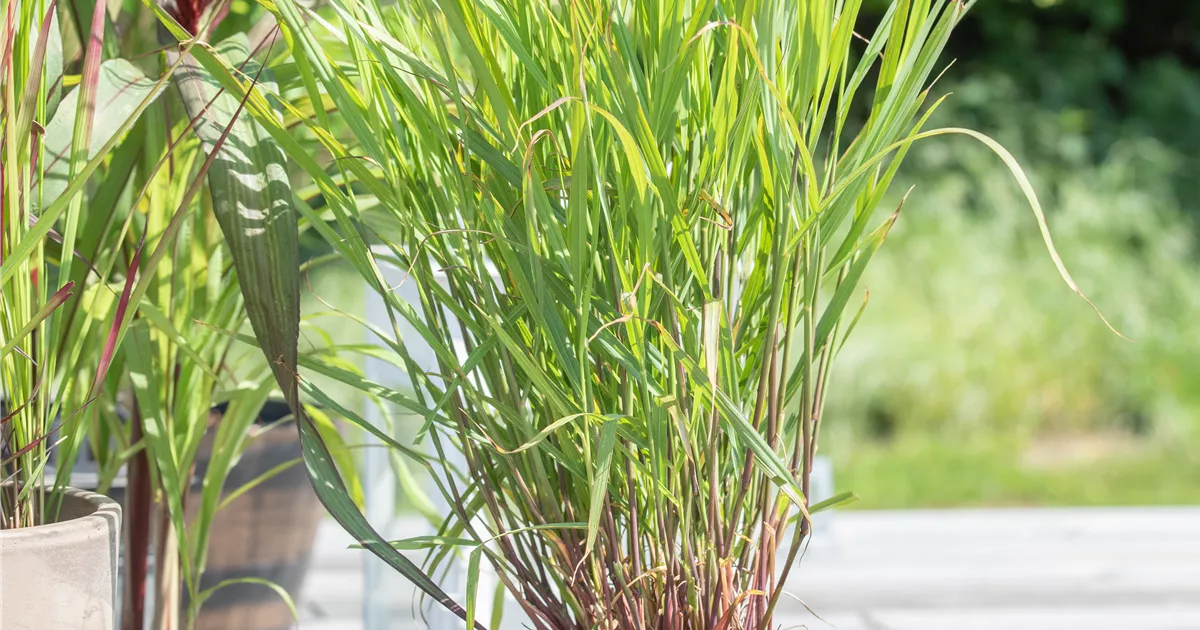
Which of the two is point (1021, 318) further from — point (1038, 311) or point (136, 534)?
point (136, 534)

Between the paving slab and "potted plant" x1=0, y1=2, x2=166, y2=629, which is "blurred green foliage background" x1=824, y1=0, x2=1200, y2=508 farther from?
"potted plant" x1=0, y1=2, x2=166, y2=629

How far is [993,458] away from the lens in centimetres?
243

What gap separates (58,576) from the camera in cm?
31

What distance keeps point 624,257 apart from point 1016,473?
2.30 meters

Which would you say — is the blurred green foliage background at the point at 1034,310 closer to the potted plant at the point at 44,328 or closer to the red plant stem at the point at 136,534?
the red plant stem at the point at 136,534

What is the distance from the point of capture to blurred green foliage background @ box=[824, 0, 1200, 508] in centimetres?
243

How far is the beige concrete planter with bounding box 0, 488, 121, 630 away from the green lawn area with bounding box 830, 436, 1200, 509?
2.06 metres

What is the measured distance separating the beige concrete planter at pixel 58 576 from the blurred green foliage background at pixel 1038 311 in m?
2.05

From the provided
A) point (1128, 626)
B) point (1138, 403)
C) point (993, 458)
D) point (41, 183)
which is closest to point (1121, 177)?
point (1138, 403)

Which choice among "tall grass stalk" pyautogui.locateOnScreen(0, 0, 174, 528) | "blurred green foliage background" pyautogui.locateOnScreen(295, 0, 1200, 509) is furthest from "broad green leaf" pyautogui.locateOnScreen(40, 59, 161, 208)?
"blurred green foliage background" pyautogui.locateOnScreen(295, 0, 1200, 509)

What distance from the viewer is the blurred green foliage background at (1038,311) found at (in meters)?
2.43

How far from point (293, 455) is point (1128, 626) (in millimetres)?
692

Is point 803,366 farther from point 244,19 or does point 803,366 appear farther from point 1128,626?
point 1128,626

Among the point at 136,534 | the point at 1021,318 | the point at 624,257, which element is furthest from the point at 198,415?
the point at 1021,318
